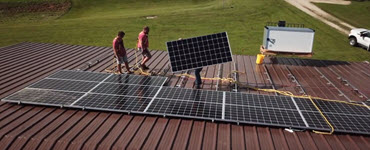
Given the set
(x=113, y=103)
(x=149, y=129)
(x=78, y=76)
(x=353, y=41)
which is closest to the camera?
(x=149, y=129)

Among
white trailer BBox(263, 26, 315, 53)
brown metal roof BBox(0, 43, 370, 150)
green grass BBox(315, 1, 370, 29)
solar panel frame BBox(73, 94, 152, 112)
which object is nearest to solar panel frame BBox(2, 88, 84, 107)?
brown metal roof BBox(0, 43, 370, 150)

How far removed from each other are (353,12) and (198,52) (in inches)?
1782

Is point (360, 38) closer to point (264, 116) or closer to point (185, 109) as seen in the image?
point (264, 116)

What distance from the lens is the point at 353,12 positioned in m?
47.5

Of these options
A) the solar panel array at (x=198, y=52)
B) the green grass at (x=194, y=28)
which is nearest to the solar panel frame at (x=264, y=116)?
the solar panel array at (x=198, y=52)

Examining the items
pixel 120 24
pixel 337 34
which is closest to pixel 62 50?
pixel 120 24

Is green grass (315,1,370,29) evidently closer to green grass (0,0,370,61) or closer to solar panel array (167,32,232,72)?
green grass (0,0,370,61)

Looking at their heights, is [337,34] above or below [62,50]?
below

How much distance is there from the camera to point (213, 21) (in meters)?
43.1

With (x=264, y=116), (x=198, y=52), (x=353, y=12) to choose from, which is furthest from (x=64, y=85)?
(x=353, y=12)

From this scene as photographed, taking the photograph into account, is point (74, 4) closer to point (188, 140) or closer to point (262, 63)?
point (262, 63)

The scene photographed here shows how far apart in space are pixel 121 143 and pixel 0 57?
43.0 feet

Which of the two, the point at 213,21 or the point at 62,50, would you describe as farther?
the point at 213,21

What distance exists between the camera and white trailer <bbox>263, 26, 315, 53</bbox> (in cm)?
1756
